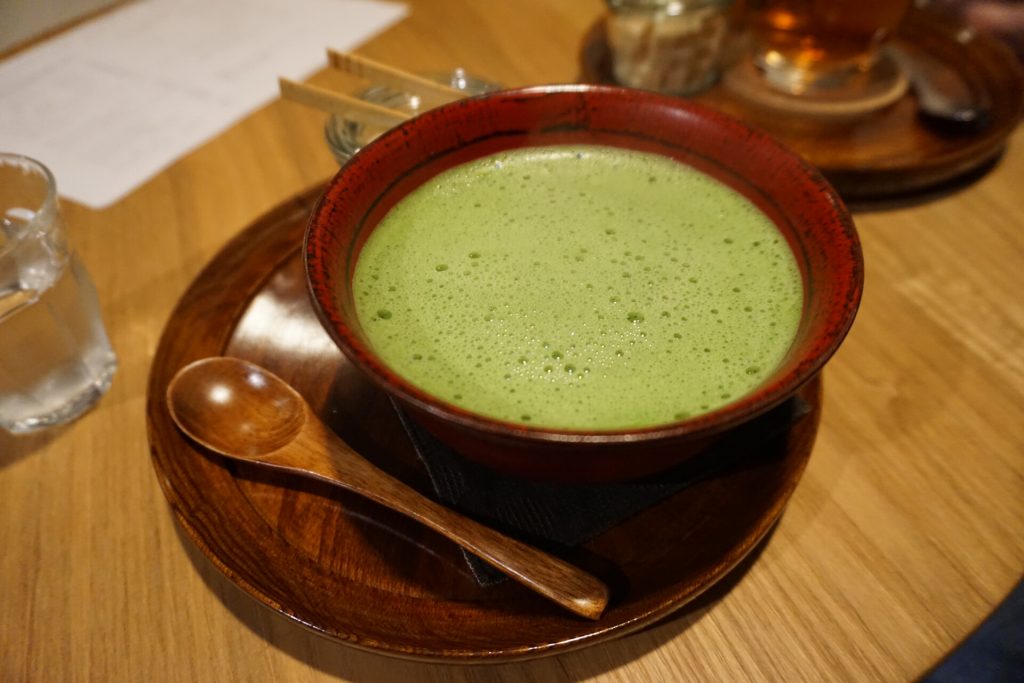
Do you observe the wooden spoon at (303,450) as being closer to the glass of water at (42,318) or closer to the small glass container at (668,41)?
the glass of water at (42,318)

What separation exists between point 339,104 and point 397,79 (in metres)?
0.09

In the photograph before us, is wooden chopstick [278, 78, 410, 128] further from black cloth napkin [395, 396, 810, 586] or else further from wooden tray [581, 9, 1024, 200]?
wooden tray [581, 9, 1024, 200]

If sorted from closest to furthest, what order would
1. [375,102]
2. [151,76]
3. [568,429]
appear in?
[568,429] < [375,102] < [151,76]

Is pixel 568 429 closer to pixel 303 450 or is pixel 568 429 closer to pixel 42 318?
pixel 303 450

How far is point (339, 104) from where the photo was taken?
90 centimetres

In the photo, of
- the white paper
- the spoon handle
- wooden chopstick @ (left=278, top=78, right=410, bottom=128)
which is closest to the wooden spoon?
the spoon handle

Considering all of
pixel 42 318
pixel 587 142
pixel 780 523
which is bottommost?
pixel 780 523

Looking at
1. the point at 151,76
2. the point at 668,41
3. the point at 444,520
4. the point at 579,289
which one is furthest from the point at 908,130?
the point at 151,76

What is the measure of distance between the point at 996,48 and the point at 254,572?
147 cm

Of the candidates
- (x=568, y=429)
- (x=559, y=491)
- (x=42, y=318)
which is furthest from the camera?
(x=42, y=318)

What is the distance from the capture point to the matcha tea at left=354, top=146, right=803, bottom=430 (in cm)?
67

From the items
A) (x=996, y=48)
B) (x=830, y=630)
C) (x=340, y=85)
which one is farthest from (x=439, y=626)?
(x=996, y=48)

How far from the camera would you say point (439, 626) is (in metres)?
0.59

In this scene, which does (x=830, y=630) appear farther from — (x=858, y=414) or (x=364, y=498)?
(x=364, y=498)
